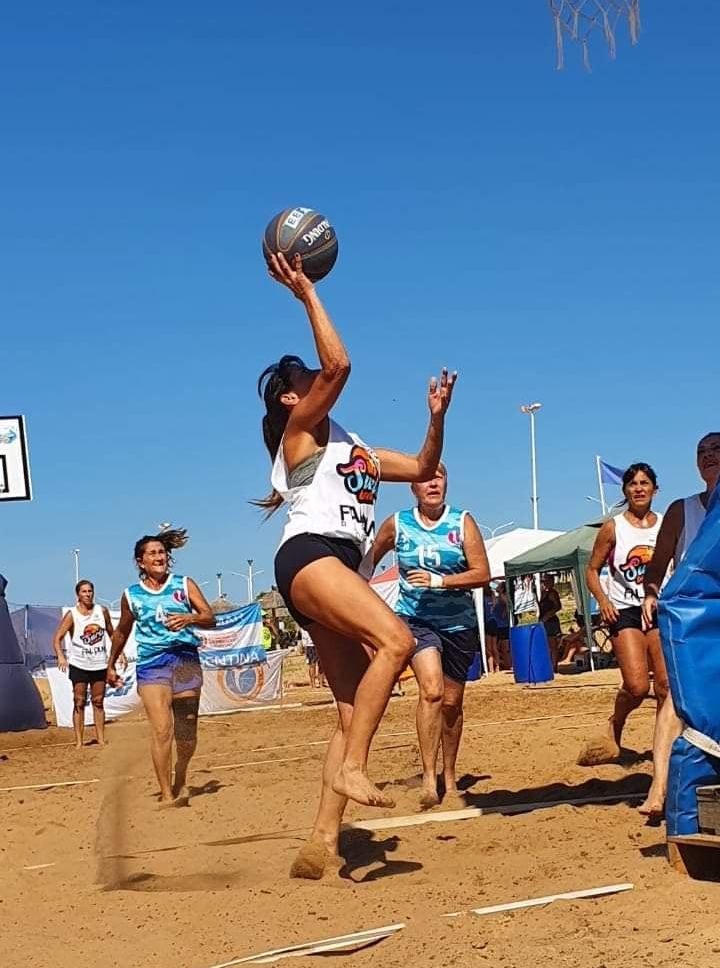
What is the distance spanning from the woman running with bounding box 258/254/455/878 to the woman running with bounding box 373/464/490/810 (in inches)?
90.0

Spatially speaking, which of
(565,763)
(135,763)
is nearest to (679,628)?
(565,763)

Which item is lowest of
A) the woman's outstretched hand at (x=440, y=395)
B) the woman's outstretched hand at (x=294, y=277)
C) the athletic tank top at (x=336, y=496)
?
the athletic tank top at (x=336, y=496)

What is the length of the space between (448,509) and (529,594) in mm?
21552

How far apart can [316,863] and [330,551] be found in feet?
4.12

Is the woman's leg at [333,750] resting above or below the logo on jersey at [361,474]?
below

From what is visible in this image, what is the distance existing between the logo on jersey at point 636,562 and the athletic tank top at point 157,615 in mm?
3184

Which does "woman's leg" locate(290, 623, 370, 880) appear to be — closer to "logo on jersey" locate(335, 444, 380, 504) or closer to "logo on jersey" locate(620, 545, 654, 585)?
"logo on jersey" locate(335, 444, 380, 504)

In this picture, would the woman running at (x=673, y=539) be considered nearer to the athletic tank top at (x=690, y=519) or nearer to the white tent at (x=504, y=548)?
the athletic tank top at (x=690, y=519)

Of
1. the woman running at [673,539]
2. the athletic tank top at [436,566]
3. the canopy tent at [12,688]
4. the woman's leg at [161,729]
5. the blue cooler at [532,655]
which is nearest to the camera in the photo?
the woman running at [673,539]

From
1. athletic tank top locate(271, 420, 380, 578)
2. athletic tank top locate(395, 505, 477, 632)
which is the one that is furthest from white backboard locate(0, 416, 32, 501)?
athletic tank top locate(271, 420, 380, 578)

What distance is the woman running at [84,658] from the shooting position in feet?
46.6

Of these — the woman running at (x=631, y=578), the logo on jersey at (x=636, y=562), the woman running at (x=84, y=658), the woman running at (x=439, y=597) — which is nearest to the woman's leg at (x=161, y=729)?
the woman running at (x=439, y=597)

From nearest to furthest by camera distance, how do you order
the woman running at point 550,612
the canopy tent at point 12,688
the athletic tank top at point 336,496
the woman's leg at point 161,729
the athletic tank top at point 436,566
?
the athletic tank top at point 336,496 → the athletic tank top at point 436,566 → the woman's leg at point 161,729 → the canopy tent at point 12,688 → the woman running at point 550,612

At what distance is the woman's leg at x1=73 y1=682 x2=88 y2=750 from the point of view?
561 inches
